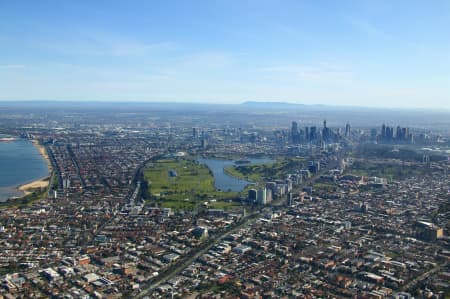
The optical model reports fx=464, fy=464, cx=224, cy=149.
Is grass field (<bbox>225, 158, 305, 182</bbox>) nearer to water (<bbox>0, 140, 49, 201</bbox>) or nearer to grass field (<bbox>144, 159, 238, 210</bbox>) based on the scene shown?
grass field (<bbox>144, 159, 238, 210</bbox>)

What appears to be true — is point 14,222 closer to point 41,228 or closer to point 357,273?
point 41,228

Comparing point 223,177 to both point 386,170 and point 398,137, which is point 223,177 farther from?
point 398,137

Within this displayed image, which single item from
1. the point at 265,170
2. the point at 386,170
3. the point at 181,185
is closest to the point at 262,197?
the point at 181,185

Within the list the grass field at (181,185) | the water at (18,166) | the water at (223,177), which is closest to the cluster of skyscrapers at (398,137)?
the water at (223,177)

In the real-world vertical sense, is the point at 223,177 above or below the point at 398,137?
below

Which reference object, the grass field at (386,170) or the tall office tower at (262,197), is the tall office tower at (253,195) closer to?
the tall office tower at (262,197)

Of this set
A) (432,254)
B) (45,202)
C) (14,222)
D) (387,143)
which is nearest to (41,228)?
(14,222)
